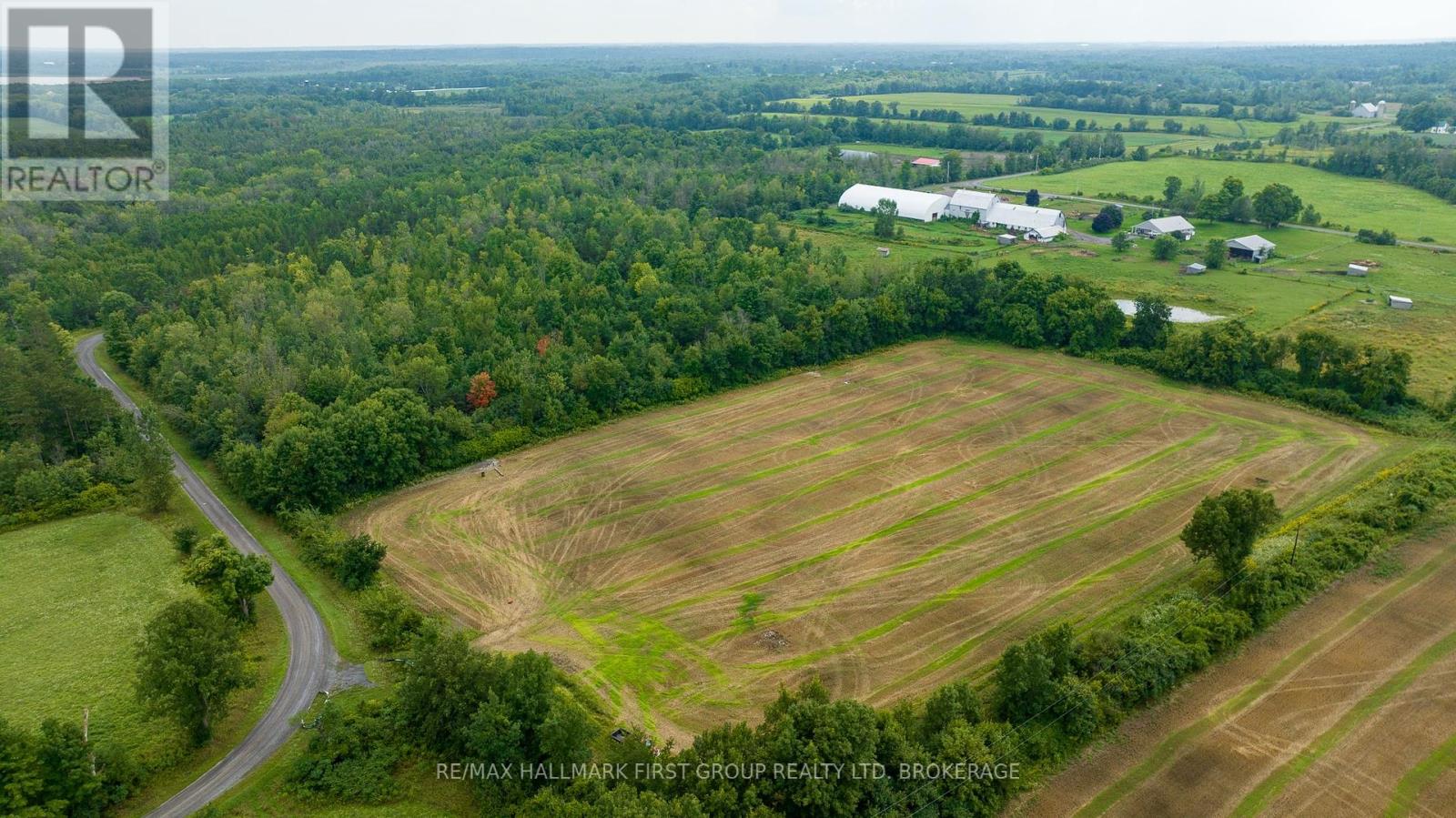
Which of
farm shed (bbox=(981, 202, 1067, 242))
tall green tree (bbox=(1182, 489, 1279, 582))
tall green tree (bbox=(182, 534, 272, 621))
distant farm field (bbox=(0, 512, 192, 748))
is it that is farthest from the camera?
farm shed (bbox=(981, 202, 1067, 242))

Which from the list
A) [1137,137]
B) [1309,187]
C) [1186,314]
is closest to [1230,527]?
[1186,314]

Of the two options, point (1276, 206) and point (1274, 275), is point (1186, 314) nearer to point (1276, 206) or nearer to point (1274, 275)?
point (1274, 275)

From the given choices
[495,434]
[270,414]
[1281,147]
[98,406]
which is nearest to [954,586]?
[495,434]

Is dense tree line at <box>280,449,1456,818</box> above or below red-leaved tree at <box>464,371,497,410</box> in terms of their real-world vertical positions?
below

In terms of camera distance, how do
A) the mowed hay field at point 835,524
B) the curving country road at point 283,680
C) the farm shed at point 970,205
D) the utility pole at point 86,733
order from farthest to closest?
the farm shed at point 970,205 → the mowed hay field at point 835,524 → the curving country road at point 283,680 → the utility pole at point 86,733

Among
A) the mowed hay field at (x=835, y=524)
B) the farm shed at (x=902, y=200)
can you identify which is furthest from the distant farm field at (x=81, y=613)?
the farm shed at (x=902, y=200)

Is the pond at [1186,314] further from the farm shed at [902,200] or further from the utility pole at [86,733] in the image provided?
the utility pole at [86,733]

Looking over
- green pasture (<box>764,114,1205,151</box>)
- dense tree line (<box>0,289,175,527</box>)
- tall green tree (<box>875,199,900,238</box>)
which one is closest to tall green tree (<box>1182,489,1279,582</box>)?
dense tree line (<box>0,289,175,527</box>)

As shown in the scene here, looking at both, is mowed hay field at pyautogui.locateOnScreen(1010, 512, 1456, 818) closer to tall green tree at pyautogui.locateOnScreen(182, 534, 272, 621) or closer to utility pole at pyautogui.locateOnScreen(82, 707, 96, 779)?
utility pole at pyautogui.locateOnScreen(82, 707, 96, 779)
